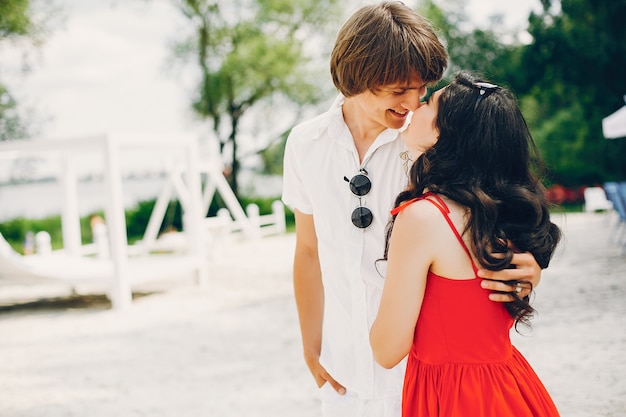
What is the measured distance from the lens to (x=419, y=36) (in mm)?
1527

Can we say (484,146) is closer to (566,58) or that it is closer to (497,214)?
(497,214)

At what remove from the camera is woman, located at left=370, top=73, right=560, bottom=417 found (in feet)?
4.43

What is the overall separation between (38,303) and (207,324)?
121 inches

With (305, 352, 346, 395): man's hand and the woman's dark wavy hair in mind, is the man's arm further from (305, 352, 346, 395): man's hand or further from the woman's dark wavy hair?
the woman's dark wavy hair

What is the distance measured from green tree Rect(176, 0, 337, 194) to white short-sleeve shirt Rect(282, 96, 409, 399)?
1969 centimetres

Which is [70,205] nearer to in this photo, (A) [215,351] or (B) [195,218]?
(B) [195,218]

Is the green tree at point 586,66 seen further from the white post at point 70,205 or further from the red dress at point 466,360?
the red dress at point 466,360

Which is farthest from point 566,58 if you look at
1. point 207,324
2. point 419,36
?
point 419,36

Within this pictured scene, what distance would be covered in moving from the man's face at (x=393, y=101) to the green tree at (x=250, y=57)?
65.1 feet

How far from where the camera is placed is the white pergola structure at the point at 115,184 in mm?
7336

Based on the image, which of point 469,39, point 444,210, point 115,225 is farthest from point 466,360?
point 469,39

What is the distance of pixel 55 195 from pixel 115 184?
52.5ft

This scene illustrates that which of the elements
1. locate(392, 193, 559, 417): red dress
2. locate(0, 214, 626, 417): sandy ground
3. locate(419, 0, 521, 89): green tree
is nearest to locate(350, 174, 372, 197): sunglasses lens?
locate(392, 193, 559, 417): red dress

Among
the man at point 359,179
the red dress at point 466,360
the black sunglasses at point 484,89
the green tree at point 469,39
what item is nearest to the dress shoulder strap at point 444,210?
the red dress at point 466,360
